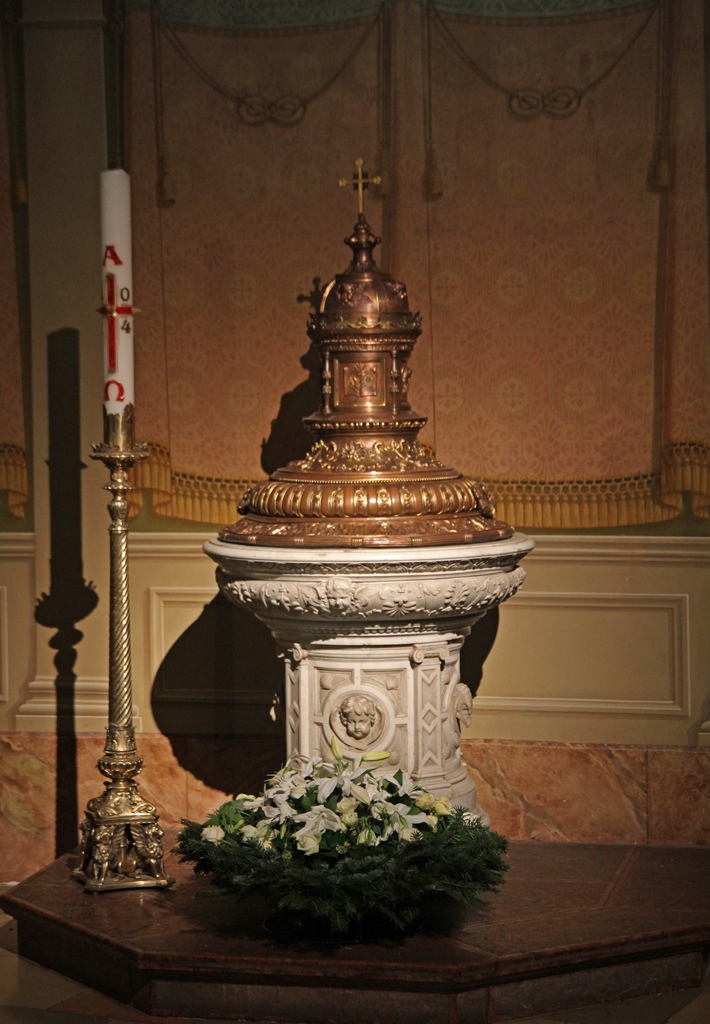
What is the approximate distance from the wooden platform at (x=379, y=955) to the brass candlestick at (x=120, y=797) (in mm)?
65

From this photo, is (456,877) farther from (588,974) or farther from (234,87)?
(234,87)

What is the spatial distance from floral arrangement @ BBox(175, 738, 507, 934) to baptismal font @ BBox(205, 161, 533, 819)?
0.36 metres

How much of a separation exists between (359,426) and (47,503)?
129 cm

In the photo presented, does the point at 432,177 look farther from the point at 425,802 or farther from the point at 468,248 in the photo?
the point at 425,802

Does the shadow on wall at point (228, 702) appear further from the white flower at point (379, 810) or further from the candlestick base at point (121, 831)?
the white flower at point (379, 810)

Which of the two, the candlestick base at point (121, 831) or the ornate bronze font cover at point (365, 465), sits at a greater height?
the ornate bronze font cover at point (365, 465)

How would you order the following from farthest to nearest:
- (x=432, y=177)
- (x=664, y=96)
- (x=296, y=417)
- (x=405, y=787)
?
1. (x=296, y=417)
2. (x=432, y=177)
3. (x=664, y=96)
4. (x=405, y=787)

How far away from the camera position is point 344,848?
12.5 ft

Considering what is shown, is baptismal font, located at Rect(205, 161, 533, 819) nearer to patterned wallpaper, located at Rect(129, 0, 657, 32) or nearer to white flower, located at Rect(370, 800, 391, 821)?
white flower, located at Rect(370, 800, 391, 821)

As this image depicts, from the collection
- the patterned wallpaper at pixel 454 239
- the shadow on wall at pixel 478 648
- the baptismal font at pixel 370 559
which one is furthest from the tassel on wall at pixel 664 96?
the shadow on wall at pixel 478 648

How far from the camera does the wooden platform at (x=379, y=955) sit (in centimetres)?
372

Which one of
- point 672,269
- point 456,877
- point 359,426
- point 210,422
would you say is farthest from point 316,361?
point 456,877

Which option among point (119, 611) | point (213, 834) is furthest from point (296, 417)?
point (213, 834)

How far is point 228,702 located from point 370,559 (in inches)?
51.0
